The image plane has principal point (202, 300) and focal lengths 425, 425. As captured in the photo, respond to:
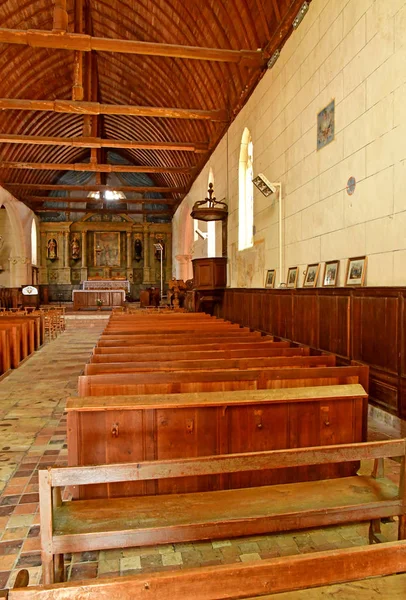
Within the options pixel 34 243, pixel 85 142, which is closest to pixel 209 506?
pixel 85 142

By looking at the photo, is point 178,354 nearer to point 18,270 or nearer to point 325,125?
point 325,125

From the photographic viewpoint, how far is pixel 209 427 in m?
2.95

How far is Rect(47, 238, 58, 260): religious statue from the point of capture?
2673 cm

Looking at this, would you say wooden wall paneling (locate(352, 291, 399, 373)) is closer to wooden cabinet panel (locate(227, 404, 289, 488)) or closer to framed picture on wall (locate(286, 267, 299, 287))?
wooden cabinet panel (locate(227, 404, 289, 488))

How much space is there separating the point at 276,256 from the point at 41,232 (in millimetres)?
22390

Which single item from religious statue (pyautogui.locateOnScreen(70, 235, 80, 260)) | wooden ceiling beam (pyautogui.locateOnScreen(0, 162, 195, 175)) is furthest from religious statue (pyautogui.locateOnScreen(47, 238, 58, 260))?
wooden ceiling beam (pyautogui.locateOnScreen(0, 162, 195, 175))

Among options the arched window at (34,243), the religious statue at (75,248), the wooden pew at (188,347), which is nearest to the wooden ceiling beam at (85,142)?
the wooden pew at (188,347)

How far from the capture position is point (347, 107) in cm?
533

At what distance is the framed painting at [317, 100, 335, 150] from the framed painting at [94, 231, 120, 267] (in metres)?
23.0

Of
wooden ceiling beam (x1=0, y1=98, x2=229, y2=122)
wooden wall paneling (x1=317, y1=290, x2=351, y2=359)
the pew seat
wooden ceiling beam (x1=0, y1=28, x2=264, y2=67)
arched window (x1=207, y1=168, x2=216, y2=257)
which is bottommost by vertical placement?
the pew seat

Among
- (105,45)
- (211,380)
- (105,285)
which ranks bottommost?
(211,380)

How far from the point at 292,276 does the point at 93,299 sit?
16891 millimetres

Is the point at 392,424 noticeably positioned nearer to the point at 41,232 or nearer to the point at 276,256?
the point at 276,256

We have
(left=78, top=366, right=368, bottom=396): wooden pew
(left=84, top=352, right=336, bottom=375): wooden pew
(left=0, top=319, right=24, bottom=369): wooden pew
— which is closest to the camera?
(left=78, top=366, right=368, bottom=396): wooden pew
